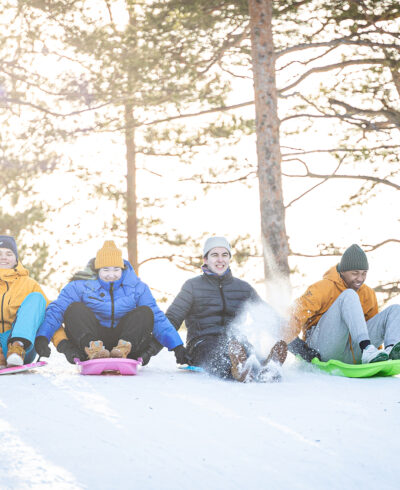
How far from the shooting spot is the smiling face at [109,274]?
4.61 meters

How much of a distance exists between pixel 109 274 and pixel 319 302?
1599 millimetres

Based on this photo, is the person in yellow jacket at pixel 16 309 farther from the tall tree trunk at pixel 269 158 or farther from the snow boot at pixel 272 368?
the tall tree trunk at pixel 269 158

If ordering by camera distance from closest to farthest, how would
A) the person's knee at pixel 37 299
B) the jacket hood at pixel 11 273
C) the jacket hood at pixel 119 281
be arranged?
the person's knee at pixel 37 299 → the jacket hood at pixel 11 273 → the jacket hood at pixel 119 281

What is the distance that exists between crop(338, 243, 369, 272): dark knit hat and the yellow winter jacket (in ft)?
7.13

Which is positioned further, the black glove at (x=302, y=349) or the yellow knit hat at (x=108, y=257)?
the black glove at (x=302, y=349)

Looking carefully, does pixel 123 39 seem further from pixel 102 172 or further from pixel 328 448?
pixel 328 448

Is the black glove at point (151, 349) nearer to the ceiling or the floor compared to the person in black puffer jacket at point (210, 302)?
nearer to the floor

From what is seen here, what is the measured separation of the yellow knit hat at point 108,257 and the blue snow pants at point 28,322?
0.49m

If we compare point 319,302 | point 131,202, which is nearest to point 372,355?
point 319,302

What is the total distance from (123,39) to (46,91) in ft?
6.65

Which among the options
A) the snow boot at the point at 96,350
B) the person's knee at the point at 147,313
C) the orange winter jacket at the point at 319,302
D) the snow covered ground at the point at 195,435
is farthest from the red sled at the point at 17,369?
the orange winter jacket at the point at 319,302

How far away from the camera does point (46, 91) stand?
1091 cm

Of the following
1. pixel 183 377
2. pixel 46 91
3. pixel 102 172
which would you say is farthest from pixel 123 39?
pixel 183 377

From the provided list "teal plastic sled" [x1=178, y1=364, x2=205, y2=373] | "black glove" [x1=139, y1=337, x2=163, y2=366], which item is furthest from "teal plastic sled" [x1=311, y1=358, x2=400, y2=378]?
"black glove" [x1=139, y1=337, x2=163, y2=366]
